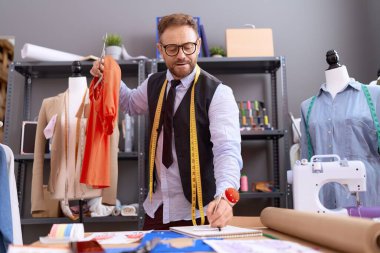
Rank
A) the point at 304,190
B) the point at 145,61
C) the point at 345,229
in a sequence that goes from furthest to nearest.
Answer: the point at 145,61
the point at 304,190
the point at 345,229

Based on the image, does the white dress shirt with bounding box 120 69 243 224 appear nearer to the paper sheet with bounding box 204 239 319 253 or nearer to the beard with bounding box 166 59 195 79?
the beard with bounding box 166 59 195 79

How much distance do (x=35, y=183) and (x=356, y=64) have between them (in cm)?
291

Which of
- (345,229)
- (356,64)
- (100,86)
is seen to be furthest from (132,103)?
(356,64)

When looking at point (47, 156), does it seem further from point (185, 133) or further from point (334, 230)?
point (334, 230)

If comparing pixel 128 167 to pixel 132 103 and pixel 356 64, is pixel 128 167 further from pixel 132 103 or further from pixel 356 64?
pixel 356 64

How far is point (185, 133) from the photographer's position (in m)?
1.75

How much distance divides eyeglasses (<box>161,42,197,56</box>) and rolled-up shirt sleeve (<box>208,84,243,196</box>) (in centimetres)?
22

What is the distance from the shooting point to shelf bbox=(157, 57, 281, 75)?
3179 millimetres

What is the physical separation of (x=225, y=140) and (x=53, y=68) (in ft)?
7.37

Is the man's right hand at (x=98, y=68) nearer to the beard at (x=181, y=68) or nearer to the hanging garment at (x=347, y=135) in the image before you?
the beard at (x=181, y=68)

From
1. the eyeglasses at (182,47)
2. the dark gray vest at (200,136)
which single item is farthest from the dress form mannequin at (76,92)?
the eyeglasses at (182,47)

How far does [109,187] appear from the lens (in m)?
2.48

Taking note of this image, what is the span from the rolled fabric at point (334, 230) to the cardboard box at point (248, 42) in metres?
2.14

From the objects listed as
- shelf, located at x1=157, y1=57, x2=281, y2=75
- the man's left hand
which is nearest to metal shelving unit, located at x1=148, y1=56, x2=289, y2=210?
shelf, located at x1=157, y1=57, x2=281, y2=75
